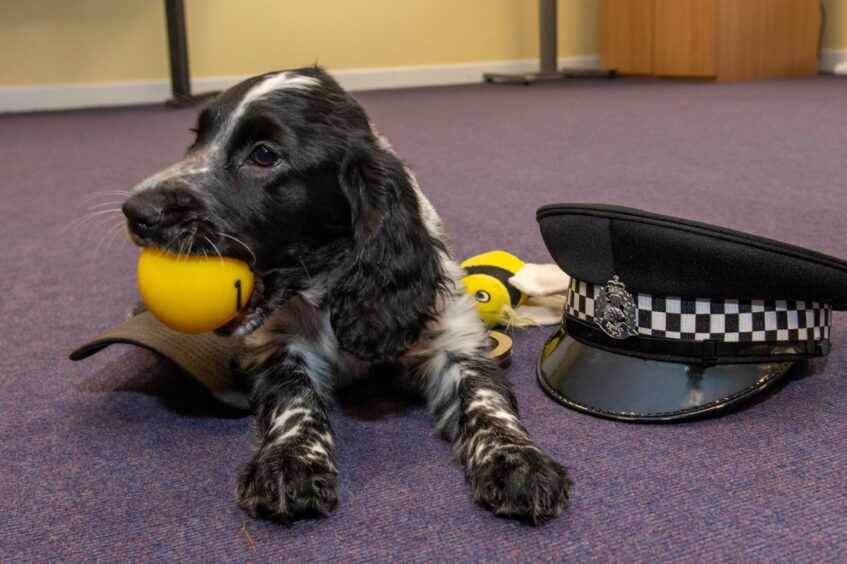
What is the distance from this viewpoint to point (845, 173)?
4.04m

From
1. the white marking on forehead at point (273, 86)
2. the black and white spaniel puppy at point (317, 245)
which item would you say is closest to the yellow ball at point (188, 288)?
the black and white spaniel puppy at point (317, 245)

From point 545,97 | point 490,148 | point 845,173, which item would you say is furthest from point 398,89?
point 845,173

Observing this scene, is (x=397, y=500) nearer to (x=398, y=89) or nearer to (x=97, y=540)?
(x=97, y=540)

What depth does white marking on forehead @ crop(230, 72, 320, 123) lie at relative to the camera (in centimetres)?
188

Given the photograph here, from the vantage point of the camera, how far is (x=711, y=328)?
1.78 meters

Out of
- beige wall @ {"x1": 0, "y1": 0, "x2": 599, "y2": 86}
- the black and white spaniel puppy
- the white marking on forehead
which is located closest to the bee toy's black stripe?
the black and white spaniel puppy

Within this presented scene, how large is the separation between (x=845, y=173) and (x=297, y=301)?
297cm

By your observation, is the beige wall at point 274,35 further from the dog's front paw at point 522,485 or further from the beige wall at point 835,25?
the dog's front paw at point 522,485

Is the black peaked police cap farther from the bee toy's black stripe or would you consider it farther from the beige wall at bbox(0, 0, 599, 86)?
the beige wall at bbox(0, 0, 599, 86)

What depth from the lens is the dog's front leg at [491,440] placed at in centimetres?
150

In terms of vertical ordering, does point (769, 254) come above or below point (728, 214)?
above

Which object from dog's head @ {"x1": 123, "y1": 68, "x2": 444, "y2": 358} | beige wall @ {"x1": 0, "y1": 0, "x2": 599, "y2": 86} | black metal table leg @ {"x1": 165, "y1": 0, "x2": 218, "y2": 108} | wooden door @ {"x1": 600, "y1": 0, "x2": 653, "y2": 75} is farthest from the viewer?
wooden door @ {"x1": 600, "y1": 0, "x2": 653, "y2": 75}

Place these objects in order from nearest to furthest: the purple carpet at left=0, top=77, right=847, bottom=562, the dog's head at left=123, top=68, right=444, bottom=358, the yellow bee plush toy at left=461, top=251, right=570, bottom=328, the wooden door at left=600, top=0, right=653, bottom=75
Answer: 1. the purple carpet at left=0, top=77, right=847, bottom=562
2. the dog's head at left=123, top=68, right=444, bottom=358
3. the yellow bee plush toy at left=461, top=251, right=570, bottom=328
4. the wooden door at left=600, top=0, right=653, bottom=75

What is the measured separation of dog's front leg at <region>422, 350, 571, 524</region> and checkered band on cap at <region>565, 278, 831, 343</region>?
1.08ft
